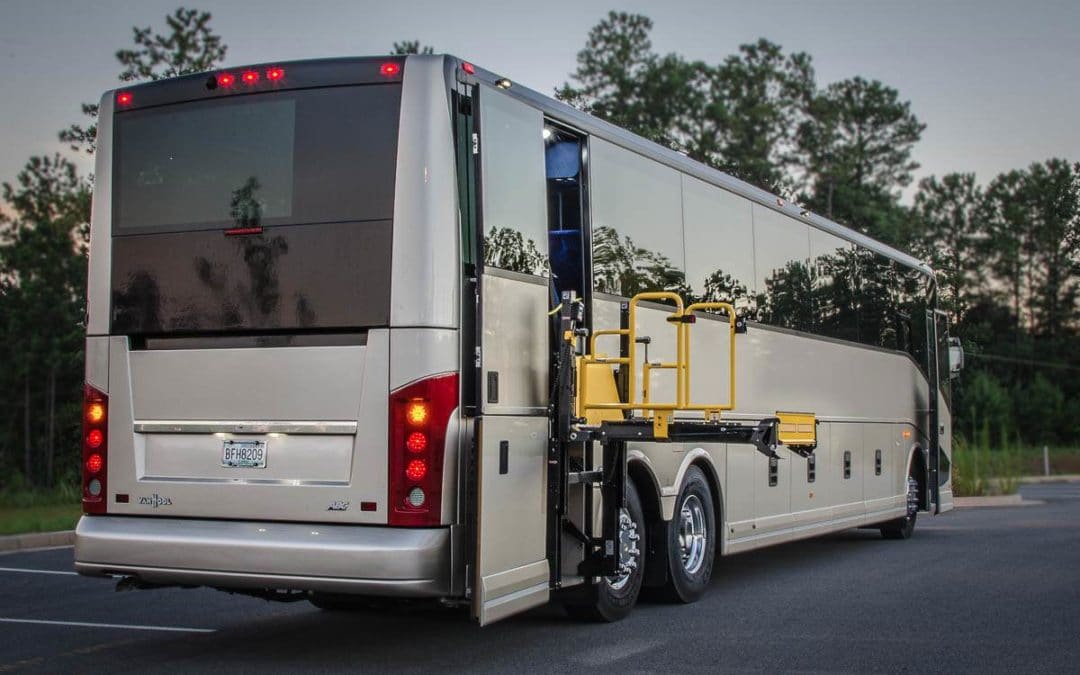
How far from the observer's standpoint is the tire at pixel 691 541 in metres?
10.7

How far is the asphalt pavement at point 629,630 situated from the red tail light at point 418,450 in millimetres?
1148

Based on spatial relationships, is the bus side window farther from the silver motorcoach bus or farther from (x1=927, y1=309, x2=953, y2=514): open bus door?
(x1=927, y1=309, x2=953, y2=514): open bus door

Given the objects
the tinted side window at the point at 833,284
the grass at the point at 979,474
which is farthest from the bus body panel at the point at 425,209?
the grass at the point at 979,474

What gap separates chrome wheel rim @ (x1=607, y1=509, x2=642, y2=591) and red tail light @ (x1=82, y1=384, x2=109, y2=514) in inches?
139

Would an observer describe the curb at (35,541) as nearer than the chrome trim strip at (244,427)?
No

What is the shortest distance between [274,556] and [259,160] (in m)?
2.35

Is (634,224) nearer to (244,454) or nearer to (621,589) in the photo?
(621,589)

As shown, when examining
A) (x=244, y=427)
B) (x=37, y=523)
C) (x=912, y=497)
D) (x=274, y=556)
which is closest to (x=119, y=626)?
(x=244, y=427)

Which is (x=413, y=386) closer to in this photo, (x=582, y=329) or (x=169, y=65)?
(x=582, y=329)

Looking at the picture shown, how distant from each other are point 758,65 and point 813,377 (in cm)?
5300

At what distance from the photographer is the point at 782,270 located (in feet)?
44.8

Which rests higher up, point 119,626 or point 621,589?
point 621,589

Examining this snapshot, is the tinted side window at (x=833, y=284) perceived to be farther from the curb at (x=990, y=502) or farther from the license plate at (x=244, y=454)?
the curb at (x=990, y=502)

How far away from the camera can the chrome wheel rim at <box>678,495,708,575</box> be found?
11.0 m
